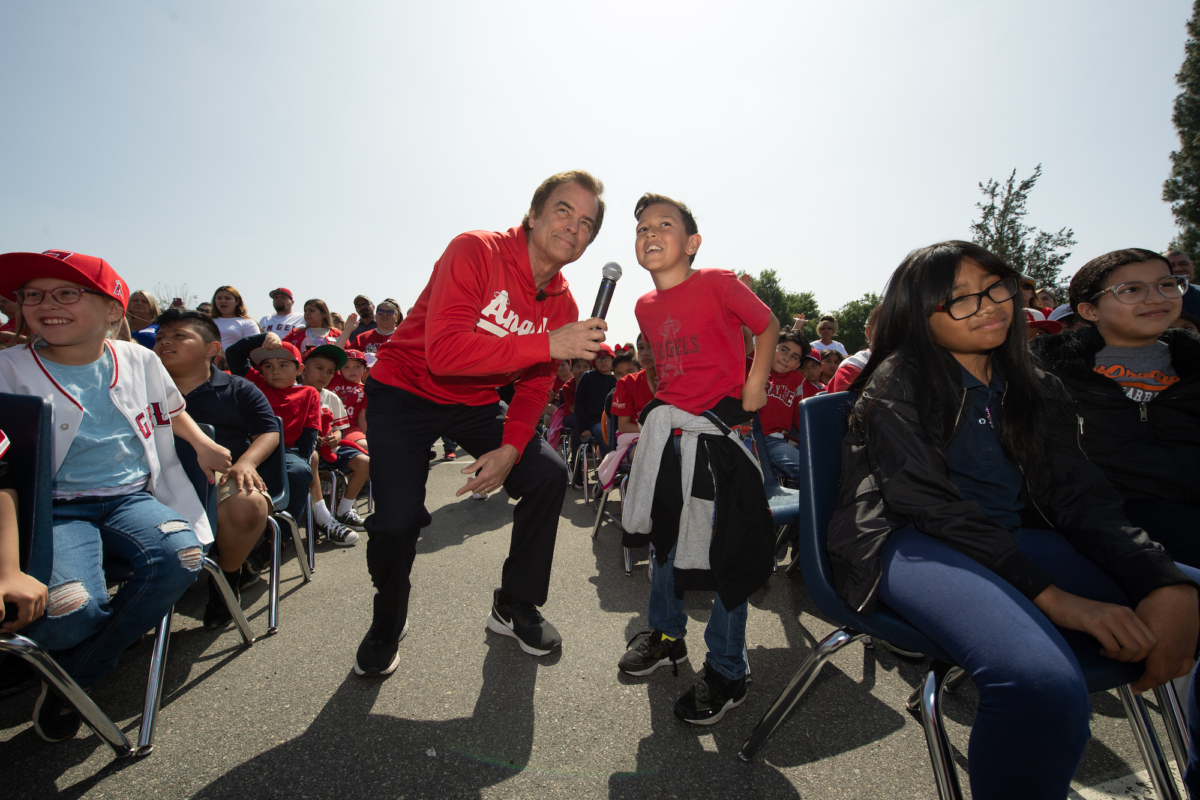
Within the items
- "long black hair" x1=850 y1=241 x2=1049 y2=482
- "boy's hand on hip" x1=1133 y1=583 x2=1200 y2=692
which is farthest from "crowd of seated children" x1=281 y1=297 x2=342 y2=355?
"boy's hand on hip" x1=1133 y1=583 x2=1200 y2=692

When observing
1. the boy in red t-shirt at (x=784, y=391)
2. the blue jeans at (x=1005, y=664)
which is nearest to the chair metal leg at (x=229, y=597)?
the blue jeans at (x=1005, y=664)

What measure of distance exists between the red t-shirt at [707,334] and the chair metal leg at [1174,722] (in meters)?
1.50

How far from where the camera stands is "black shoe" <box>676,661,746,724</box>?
1.97 m

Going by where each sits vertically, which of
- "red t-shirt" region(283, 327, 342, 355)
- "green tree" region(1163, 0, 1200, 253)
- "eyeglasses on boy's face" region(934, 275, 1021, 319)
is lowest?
"red t-shirt" region(283, 327, 342, 355)

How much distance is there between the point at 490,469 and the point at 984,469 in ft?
5.89

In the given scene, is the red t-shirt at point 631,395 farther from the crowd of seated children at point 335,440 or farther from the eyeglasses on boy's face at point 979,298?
the eyeglasses on boy's face at point 979,298

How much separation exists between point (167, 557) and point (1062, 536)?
3123mm

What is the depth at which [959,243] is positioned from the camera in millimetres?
1718

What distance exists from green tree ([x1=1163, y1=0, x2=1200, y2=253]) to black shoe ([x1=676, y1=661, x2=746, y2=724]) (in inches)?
1253

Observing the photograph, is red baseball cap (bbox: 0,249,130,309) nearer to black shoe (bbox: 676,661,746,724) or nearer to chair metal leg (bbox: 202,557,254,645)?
chair metal leg (bbox: 202,557,254,645)

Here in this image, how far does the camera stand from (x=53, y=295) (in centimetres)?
195

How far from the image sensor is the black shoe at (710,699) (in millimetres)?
1971

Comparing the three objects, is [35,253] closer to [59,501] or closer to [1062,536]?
[59,501]

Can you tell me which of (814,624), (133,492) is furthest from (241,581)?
(814,624)
